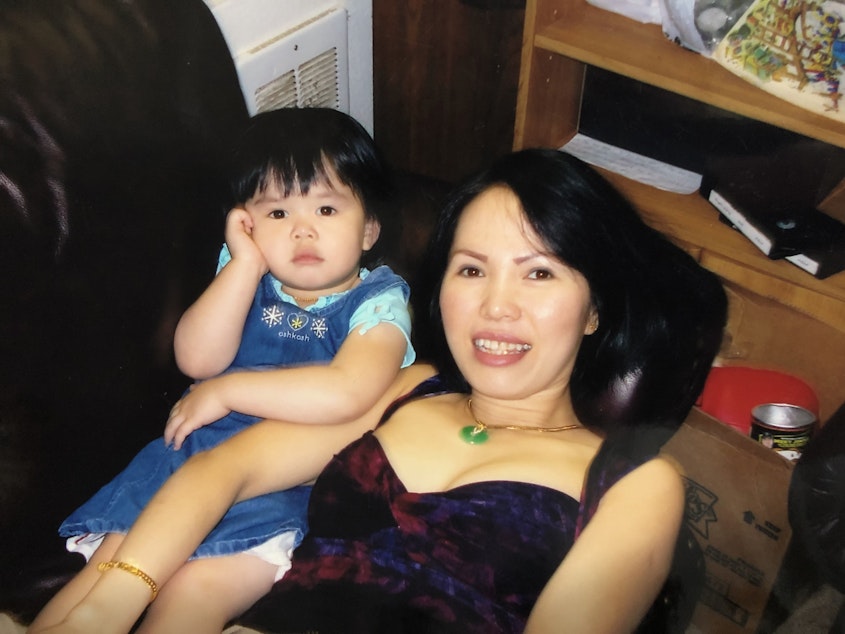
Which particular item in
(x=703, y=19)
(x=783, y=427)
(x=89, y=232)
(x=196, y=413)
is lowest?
(x=783, y=427)

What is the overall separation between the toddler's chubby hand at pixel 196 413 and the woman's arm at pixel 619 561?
48 centimetres

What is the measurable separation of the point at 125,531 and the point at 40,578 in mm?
108

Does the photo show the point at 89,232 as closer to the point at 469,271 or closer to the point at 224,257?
the point at 224,257

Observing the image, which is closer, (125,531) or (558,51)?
(125,531)

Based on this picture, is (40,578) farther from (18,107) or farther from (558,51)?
(558,51)

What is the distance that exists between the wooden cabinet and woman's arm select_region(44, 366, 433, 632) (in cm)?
65

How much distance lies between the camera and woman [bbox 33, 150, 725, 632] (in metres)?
0.94

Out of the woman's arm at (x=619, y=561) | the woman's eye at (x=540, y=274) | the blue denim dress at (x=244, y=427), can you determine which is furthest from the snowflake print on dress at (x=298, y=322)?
the woman's arm at (x=619, y=561)

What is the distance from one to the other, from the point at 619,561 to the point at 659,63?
0.90 m

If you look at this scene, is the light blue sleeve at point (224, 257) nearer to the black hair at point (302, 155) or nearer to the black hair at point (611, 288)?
the black hair at point (302, 155)

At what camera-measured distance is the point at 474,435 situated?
1075mm

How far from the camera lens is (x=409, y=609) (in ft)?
3.24

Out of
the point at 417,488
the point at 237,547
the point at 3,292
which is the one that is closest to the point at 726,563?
the point at 417,488

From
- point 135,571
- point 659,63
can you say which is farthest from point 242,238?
point 659,63
